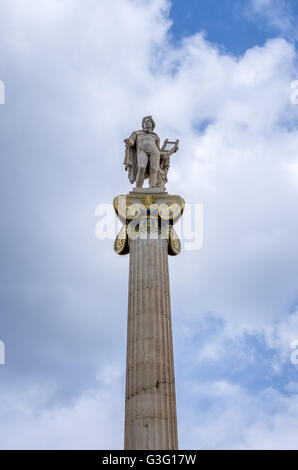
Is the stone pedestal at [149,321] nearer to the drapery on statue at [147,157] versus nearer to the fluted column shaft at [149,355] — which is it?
the fluted column shaft at [149,355]

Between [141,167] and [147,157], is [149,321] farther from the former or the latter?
[147,157]

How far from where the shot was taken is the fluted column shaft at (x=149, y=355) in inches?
811

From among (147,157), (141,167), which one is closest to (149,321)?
(141,167)

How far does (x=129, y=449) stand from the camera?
66.9 ft

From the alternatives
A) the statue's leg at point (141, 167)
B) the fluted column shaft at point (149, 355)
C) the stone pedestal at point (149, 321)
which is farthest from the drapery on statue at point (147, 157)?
the fluted column shaft at point (149, 355)

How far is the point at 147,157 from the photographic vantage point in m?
30.8

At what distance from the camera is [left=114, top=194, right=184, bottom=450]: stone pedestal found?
20.8 m

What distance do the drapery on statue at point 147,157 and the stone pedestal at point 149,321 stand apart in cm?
285

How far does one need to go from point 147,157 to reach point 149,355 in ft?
43.6
